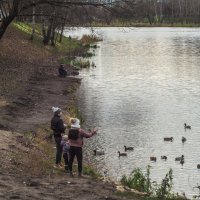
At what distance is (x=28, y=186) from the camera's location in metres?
12.9

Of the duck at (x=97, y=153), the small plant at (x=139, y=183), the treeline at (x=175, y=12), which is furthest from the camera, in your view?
the treeline at (x=175, y=12)

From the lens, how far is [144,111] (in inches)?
1172

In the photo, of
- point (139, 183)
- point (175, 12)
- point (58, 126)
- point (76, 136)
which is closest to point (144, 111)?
point (58, 126)

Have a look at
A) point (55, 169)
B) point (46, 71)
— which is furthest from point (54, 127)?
point (46, 71)

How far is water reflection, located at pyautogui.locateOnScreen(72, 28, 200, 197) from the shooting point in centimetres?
1986

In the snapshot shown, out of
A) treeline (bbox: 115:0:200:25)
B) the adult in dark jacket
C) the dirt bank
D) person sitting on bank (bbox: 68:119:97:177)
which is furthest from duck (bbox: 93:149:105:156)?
treeline (bbox: 115:0:200:25)

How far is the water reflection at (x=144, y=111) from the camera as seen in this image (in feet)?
65.2

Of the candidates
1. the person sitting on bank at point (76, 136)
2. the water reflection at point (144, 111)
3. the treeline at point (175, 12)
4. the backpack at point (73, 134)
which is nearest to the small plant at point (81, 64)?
the water reflection at point (144, 111)

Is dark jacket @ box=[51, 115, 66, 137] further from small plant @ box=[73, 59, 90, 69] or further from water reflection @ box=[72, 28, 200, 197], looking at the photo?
small plant @ box=[73, 59, 90, 69]

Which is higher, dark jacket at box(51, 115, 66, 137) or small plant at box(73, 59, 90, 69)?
dark jacket at box(51, 115, 66, 137)

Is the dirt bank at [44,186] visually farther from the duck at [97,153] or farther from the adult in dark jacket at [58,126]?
the duck at [97,153]

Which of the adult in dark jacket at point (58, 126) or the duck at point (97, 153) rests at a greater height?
the adult in dark jacket at point (58, 126)

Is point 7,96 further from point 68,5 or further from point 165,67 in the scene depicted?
point 165,67

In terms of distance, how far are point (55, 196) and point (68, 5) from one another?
629 inches
